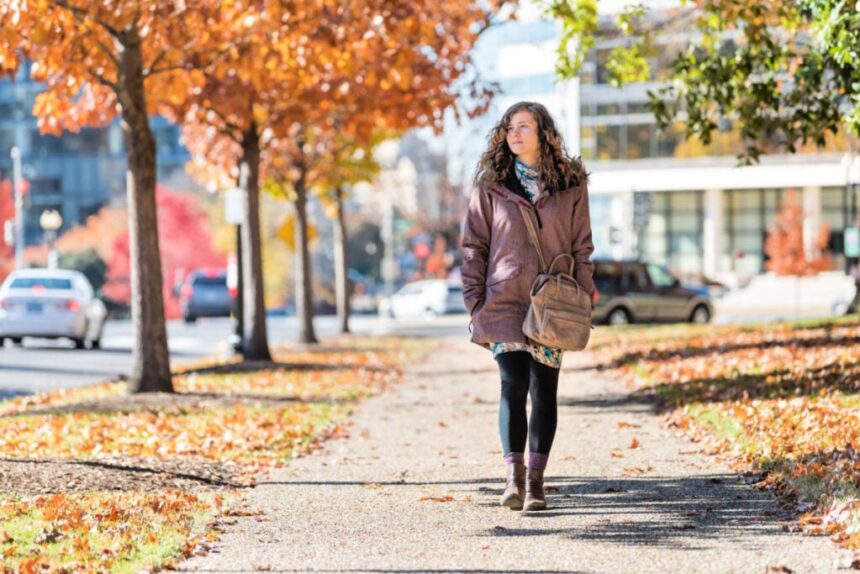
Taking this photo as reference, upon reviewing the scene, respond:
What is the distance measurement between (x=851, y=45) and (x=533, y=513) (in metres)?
5.39

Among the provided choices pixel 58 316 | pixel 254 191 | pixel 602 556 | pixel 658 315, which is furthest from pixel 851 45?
pixel 658 315

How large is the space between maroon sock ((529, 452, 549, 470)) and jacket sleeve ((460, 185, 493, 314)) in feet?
2.62

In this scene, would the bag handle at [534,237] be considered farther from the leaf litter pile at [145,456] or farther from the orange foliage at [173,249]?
the orange foliage at [173,249]

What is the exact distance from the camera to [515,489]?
25.4ft

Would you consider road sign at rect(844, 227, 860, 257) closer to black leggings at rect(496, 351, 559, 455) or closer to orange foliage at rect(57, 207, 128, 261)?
black leggings at rect(496, 351, 559, 455)

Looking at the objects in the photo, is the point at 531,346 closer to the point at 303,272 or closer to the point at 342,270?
the point at 303,272

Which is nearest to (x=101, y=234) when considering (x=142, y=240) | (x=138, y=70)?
(x=142, y=240)

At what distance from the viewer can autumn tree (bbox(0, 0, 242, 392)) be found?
1378 cm

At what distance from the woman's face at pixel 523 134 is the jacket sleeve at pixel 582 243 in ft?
1.11

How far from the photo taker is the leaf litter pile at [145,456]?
682cm

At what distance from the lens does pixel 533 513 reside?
7664 mm

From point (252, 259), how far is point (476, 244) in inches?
603

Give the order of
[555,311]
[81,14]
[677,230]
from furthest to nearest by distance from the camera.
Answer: [677,230] < [81,14] < [555,311]

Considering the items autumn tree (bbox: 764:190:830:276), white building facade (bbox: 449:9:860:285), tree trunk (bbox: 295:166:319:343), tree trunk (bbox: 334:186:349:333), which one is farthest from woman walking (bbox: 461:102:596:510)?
white building facade (bbox: 449:9:860:285)
